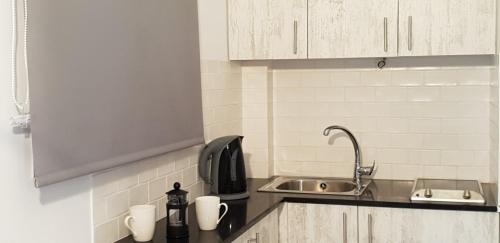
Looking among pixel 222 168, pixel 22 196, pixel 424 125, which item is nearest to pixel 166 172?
pixel 222 168

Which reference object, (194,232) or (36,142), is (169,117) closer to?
(194,232)

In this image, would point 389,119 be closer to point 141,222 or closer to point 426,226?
point 426,226

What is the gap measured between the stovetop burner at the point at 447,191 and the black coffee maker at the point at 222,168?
2.98ft

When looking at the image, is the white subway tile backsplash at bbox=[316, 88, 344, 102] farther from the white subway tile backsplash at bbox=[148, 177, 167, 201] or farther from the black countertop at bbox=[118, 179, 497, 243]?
the white subway tile backsplash at bbox=[148, 177, 167, 201]

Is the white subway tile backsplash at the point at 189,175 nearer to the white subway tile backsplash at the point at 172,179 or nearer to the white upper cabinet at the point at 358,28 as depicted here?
the white subway tile backsplash at the point at 172,179

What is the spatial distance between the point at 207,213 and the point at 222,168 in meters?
0.61

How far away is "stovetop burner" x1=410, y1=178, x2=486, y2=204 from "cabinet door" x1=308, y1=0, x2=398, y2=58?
77 centimetres

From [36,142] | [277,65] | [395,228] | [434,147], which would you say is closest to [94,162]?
[36,142]

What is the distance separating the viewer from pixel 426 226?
3107 mm

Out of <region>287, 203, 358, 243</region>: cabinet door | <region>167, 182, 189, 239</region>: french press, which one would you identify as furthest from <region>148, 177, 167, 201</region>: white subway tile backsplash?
<region>287, 203, 358, 243</region>: cabinet door

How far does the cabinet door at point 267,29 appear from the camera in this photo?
140 inches

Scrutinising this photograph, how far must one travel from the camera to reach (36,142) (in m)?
1.93

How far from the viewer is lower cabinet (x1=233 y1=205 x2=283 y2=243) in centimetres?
283

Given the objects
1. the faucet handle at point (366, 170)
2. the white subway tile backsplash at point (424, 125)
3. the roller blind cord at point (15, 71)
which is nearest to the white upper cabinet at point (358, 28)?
the white subway tile backsplash at point (424, 125)
